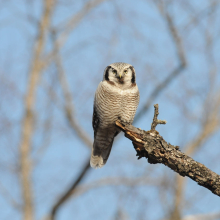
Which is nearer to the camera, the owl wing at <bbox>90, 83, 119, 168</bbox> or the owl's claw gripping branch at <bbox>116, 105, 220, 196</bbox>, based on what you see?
the owl's claw gripping branch at <bbox>116, 105, 220, 196</bbox>

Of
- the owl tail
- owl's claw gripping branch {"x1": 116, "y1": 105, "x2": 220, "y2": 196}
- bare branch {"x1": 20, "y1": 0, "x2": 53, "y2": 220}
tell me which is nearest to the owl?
the owl tail

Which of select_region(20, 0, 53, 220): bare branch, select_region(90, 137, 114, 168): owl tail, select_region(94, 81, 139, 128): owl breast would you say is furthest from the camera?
select_region(20, 0, 53, 220): bare branch

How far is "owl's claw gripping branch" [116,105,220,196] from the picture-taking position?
12.9 ft

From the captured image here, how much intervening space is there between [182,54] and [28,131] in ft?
17.7

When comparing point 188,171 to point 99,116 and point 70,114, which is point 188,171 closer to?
point 99,116

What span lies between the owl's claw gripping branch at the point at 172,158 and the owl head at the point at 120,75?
137cm

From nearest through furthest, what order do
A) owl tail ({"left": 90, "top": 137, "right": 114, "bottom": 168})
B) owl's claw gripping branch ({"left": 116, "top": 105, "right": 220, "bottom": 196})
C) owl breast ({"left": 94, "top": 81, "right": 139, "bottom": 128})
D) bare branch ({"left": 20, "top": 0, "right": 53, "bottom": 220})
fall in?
owl's claw gripping branch ({"left": 116, "top": 105, "right": 220, "bottom": 196})
owl breast ({"left": 94, "top": 81, "right": 139, "bottom": 128})
owl tail ({"left": 90, "top": 137, "right": 114, "bottom": 168})
bare branch ({"left": 20, "top": 0, "right": 53, "bottom": 220})

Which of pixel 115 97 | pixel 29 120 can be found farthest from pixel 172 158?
pixel 29 120

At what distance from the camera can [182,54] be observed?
1155cm

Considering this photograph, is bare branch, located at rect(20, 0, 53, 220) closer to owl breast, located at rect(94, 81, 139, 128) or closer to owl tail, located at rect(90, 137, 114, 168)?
owl tail, located at rect(90, 137, 114, 168)

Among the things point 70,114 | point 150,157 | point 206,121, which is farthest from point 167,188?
point 150,157

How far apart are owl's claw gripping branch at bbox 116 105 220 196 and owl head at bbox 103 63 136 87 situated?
1.37 m

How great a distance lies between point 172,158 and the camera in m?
4.07

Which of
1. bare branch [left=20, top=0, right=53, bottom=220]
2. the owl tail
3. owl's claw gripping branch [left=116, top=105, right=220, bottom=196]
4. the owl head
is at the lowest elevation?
owl's claw gripping branch [left=116, top=105, right=220, bottom=196]
